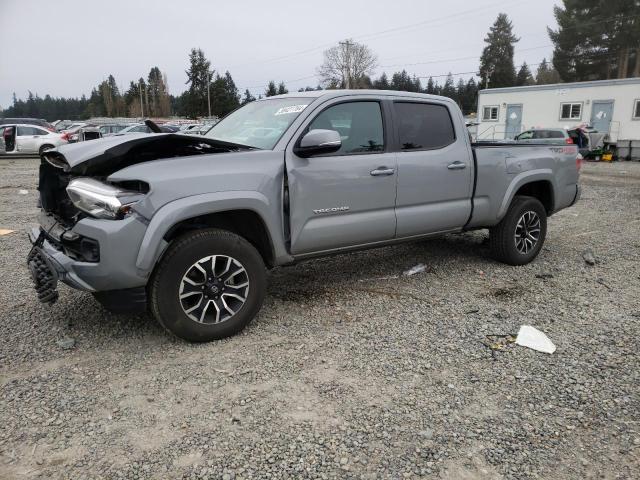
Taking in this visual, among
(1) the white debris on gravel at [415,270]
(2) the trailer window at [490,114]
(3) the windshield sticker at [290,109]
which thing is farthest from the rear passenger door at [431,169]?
(2) the trailer window at [490,114]

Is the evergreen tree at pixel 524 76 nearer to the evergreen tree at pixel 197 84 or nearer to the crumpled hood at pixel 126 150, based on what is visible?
the evergreen tree at pixel 197 84

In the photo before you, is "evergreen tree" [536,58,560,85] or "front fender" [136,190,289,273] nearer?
"front fender" [136,190,289,273]

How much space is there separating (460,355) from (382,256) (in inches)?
102

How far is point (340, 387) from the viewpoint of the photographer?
303 cm

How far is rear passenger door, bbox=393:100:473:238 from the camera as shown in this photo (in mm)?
Answer: 4445

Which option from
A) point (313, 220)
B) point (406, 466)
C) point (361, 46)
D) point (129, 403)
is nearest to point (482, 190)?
point (313, 220)

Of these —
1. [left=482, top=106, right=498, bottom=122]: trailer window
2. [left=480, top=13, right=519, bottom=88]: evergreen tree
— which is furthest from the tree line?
[left=482, top=106, right=498, bottom=122]: trailer window

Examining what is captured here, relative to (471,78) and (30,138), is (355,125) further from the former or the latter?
(471,78)

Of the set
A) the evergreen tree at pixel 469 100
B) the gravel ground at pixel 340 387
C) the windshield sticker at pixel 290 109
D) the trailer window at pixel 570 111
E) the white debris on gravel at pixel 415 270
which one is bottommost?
the gravel ground at pixel 340 387

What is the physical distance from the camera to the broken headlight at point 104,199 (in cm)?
309

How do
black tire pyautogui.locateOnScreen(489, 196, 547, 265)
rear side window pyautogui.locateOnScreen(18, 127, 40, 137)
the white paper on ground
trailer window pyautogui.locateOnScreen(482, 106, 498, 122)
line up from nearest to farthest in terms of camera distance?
the white paper on ground < black tire pyautogui.locateOnScreen(489, 196, 547, 265) < rear side window pyautogui.locateOnScreen(18, 127, 40, 137) < trailer window pyautogui.locateOnScreen(482, 106, 498, 122)

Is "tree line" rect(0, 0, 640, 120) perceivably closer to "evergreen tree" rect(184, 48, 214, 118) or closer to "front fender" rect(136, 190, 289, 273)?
"evergreen tree" rect(184, 48, 214, 118)

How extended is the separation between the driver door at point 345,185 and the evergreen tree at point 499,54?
243 ft

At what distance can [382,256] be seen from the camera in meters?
5.97
